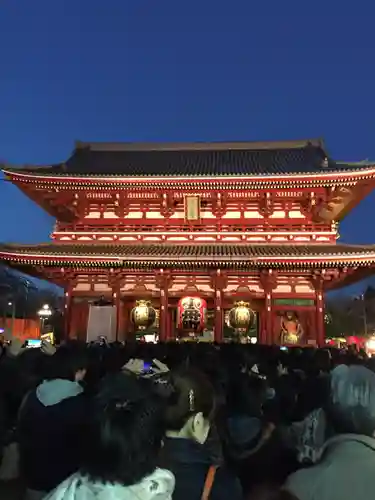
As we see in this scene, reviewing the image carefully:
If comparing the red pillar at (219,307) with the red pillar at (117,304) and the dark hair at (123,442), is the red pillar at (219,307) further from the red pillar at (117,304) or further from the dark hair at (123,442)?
the dark hair at (123,442)

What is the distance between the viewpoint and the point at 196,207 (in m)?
21.5

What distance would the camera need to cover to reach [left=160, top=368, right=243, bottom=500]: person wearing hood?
8.19 ft

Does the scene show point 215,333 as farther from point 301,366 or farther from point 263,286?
point 301,366

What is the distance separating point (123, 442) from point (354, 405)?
4.48 ft

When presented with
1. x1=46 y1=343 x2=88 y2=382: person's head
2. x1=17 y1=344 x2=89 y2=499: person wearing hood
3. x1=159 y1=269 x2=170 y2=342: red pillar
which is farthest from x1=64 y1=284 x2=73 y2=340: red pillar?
x1=17 y1=344 x2=89 y2=499: person wearing hood

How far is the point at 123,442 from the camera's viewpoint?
6.89 ft

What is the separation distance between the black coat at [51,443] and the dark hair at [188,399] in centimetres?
96

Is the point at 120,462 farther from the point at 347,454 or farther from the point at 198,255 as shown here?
the point at 198,255

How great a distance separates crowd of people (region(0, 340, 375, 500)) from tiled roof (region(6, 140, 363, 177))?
736 inches

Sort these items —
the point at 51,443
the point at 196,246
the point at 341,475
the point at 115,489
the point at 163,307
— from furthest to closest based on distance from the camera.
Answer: the point at 196,246, the point at 163,307, the point at 51,443, the point at 341,475, the point at 115,489

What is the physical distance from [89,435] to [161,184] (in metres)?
19.2

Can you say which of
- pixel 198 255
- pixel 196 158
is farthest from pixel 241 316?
pixel 196 158

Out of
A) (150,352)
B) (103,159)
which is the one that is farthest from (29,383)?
(103,159)

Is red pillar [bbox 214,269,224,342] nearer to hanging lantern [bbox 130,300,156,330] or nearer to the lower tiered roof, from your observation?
the lower tiered roof
